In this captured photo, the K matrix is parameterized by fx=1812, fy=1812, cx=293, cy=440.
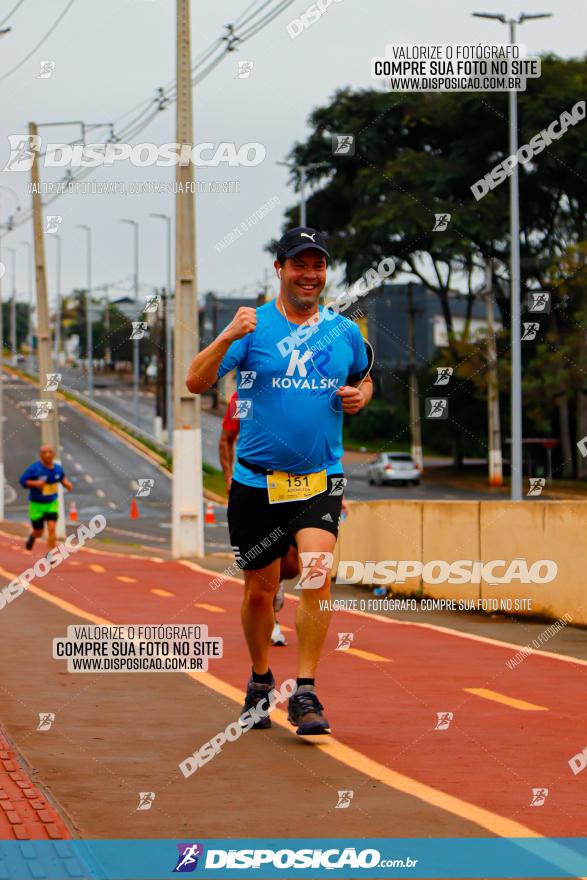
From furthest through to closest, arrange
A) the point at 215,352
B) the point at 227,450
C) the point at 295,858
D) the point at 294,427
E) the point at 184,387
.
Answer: the point at 184,387
the point at 227,450
the point at 294,427
the point at 215,352
the point at 295,858

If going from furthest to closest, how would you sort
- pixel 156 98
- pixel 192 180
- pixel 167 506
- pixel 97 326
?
pixel 97 326, pixel 167 506, pixel 156 98, pixel 192 180

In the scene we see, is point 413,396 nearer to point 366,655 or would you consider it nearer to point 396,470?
point 396,470

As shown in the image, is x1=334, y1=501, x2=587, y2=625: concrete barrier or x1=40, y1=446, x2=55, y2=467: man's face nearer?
x1=334, y1=501, x2=587, y2=625: concrete barrier

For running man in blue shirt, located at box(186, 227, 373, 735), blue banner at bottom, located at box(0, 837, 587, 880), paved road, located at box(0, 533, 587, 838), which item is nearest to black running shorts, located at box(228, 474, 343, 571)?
running man in blue shirt, located at box(186, 227, 373, 735)

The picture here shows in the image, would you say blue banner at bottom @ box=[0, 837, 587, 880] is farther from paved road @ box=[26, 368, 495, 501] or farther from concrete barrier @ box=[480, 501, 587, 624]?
paved road @ box=[26, 368, 495, 501]

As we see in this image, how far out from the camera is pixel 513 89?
36.0 metres

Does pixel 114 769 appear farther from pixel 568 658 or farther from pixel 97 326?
pixel 97 326

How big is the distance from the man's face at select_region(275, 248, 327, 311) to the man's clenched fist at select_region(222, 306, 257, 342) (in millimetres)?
264

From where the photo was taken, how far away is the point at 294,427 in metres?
7.96

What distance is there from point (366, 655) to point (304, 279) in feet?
13.9

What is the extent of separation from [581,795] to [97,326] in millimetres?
142087

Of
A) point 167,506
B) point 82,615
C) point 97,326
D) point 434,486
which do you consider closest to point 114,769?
point 82,615

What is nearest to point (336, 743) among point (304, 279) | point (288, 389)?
point (288, 389)

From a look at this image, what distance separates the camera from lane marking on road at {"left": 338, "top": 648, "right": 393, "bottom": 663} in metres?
11.3
